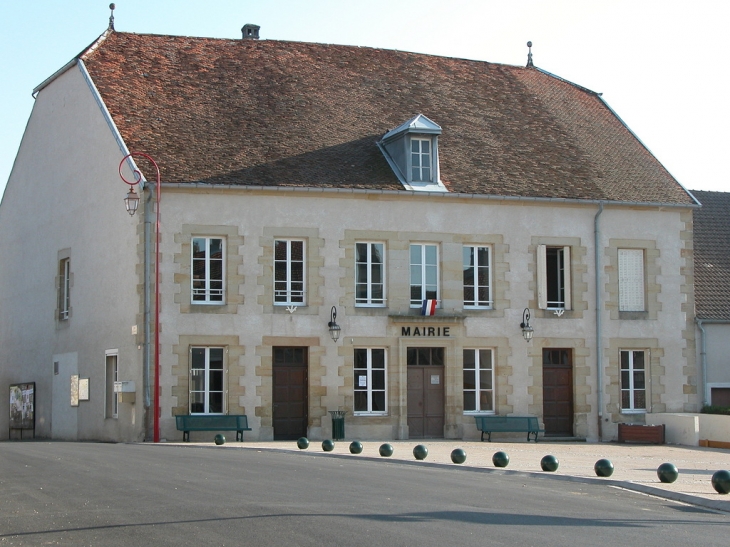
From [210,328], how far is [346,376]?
347 centimetres

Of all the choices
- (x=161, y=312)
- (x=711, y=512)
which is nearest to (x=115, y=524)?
(x=711, y=512)

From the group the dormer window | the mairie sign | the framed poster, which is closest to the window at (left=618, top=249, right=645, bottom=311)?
the mairie sign

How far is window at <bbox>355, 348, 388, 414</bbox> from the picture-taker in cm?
2675

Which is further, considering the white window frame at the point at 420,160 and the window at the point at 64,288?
the window at the point at 64,288

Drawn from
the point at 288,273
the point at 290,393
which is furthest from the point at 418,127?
the point at 290,393

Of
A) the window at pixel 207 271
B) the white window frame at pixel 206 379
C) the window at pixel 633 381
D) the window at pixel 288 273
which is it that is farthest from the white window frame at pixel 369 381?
the window at pixel 633 381

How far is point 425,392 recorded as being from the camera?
2731 centimetres

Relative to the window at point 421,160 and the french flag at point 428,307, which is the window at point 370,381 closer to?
the french flag at point 428,307

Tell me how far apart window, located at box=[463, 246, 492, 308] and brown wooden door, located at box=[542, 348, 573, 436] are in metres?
2.17

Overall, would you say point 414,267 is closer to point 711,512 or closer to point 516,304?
point 516,304

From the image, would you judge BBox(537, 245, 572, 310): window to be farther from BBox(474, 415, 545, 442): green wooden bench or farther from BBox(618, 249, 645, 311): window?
BBox(474, 415, 545, 442): green wooden bench

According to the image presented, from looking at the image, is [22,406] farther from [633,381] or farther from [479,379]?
[633,381]

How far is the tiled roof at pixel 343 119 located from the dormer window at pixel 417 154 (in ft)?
1.17

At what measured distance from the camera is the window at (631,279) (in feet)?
94.6
